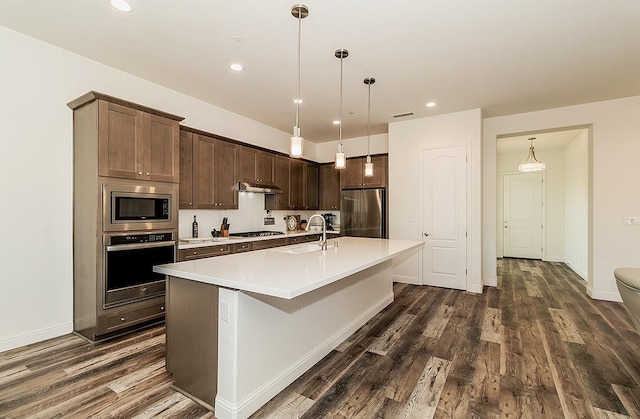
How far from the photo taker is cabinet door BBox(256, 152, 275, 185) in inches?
190

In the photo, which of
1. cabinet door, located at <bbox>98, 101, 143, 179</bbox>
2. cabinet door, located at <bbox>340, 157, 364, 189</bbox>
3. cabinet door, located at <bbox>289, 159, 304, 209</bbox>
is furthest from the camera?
cabinet door, located at <bbox>340, 157, 364, 189</bbox>

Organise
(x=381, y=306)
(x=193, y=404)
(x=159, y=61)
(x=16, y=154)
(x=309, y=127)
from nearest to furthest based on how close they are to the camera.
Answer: (x=193, y=404)
(x=16, y=154)
(x=159, y=61)
(x=381, y=306)
(x=309, y=127)

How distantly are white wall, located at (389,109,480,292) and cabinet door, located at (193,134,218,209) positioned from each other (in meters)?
3.00

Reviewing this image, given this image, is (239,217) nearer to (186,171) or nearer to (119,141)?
(186,171)

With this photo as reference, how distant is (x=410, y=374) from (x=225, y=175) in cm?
335

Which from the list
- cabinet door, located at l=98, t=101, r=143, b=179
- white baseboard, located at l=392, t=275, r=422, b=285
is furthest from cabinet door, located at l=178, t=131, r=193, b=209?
white baseboard, located at l=392, t=275, r=422, b=285

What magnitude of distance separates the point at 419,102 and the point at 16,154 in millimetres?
4552

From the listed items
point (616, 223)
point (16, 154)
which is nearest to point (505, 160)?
point (616, 223)

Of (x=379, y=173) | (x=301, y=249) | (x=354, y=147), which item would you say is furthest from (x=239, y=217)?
(x=354, y=147)

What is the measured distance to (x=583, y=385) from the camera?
7.11ft

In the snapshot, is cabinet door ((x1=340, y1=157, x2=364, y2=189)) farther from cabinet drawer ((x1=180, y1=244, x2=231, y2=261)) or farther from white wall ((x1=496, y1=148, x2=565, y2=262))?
white wall ((x1=496, y1=148, x2=565, y2=262))

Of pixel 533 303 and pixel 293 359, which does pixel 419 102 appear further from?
pixel 293 359

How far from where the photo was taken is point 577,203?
6.09 m

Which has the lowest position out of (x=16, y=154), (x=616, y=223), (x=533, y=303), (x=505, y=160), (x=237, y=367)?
(x=533, y=303)
